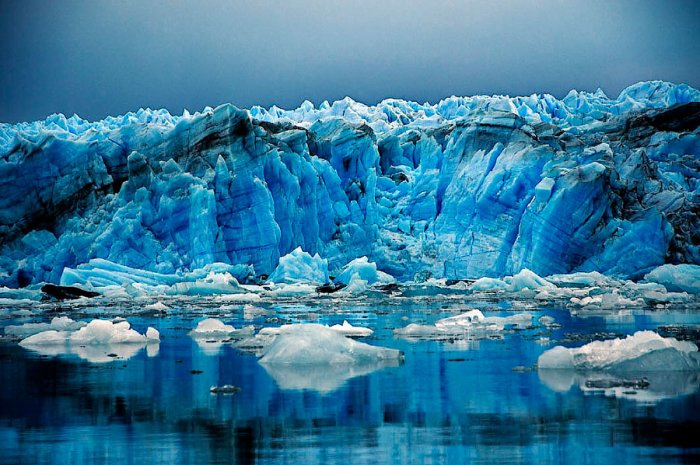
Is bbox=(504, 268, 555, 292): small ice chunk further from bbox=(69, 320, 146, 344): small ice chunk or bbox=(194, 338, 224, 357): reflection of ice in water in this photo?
bbox=(69, 320, 146, 344): small ice chunk

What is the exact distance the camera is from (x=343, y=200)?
33812 millimetres

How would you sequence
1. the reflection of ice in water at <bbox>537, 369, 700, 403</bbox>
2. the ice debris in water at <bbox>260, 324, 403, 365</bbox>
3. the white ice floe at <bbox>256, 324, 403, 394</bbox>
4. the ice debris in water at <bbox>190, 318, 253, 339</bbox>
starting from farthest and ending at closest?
the ice debris in water at <bbox>190, 318, 253, 339</bbox> → the ice debris in water at <bbox>260, 324, 403, 365</bbox> → the white ice floe at <bbox>256, 324, 403, 394</bbox> → the reflection of ice in water at <bbox>537, 369, 700, 403</bbox>

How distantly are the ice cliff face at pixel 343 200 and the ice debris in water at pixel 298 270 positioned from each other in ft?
5.16

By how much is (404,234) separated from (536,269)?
21.8ft

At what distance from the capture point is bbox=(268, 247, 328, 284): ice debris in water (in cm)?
2808

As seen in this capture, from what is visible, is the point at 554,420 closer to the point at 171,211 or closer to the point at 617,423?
the point at 617,423

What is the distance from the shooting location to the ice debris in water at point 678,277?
81.7 feet

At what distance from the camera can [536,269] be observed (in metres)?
28.9

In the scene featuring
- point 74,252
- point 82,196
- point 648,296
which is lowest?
point 648,296

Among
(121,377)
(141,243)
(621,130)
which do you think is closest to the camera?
(121,377)

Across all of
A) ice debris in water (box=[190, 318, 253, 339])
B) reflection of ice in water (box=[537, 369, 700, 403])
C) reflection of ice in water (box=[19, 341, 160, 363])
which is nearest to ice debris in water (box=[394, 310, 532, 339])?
ice debris in water (box=[190, 318, 253, 339])

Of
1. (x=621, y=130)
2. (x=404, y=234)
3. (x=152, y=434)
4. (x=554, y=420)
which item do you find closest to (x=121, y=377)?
(x=152, y=434)

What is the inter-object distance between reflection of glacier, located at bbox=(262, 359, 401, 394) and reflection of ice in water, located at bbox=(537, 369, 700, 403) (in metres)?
1.68

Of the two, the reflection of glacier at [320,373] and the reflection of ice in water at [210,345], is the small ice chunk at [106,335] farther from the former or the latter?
the reflection of glacier at [320,373]
